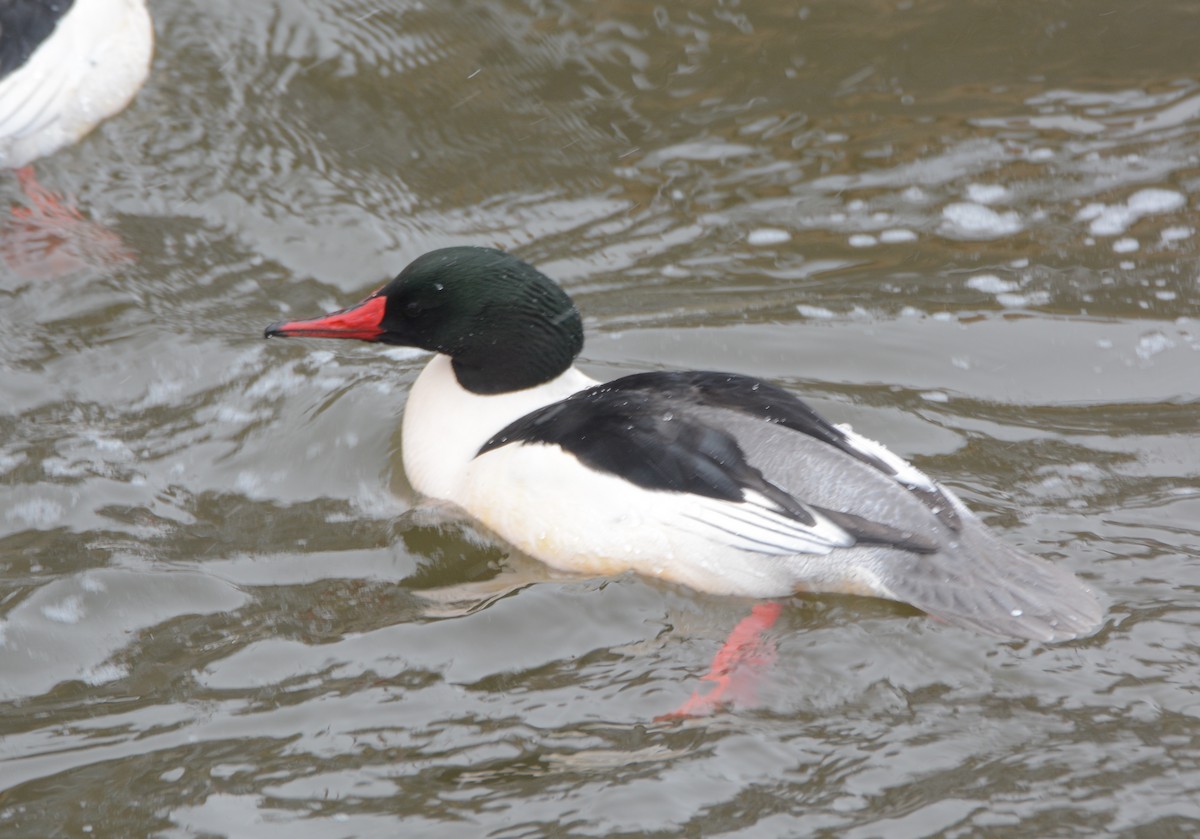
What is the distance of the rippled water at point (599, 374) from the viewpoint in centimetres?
362

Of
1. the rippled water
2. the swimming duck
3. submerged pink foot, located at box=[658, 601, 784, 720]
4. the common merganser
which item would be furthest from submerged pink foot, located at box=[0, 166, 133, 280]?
submerged pink foot, located at box=[658, 601, 784, 720]

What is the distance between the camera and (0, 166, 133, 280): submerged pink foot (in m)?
6.05

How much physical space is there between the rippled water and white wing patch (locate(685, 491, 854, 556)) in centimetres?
26

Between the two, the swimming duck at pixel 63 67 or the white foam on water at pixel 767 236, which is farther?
the white foam on water at pixel 767 236

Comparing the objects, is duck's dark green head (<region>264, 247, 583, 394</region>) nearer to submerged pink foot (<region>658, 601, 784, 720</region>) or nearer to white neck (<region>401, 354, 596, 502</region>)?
white neck (<region>401, 354, 596, 502</region>)

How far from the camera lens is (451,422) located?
197 inches

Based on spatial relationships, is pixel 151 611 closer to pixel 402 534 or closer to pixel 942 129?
pixel 402 534

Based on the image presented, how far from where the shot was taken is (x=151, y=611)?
433 centimetres

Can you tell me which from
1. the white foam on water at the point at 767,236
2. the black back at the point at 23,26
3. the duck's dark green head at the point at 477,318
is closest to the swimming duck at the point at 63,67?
the black back at the point at 23,26

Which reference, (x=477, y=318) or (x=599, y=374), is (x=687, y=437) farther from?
(x=599, y=374)

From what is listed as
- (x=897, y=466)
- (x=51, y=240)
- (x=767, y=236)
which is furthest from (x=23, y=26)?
(x=897, y=466)

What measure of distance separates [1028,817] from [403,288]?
2.59 metres

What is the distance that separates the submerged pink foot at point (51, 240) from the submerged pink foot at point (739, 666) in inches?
132

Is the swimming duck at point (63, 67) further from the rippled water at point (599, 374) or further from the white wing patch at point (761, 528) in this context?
the white wing patch at point (761, 528)
